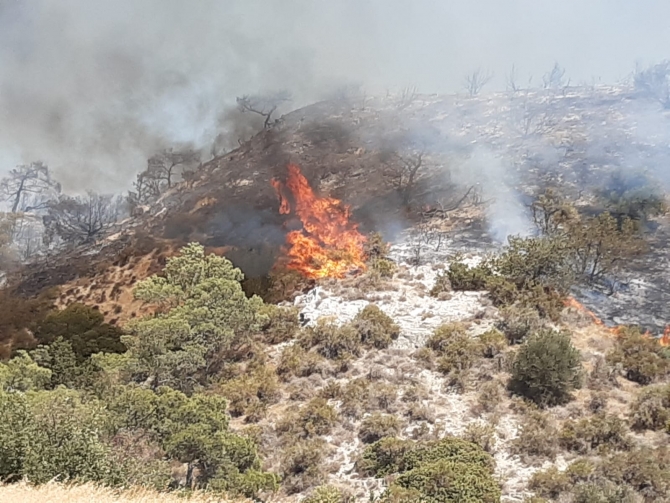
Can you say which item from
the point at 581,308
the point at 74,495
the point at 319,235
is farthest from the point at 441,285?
the point at 74,495

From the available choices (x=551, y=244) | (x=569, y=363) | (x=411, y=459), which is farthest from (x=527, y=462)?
(x=551, y=244)

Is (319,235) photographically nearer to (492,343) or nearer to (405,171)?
(405,171)

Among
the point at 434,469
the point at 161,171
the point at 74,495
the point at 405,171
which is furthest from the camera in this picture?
the point at 161,171

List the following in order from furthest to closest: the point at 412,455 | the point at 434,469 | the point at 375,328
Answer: the point at 375,328, the point at 412,455, the point at 434,469

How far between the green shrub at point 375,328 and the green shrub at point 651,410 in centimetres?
966

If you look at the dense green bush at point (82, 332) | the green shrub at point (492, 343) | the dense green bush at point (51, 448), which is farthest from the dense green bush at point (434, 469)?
the dense green bush at point (82, 332)

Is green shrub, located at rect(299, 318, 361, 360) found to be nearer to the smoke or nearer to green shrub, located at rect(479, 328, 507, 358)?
green shrub, located at rect(479, 328, 507, 358)

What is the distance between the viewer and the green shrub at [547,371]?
20.8 meters

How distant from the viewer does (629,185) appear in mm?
36750

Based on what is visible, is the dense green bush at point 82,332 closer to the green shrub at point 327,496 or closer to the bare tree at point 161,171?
the green shrub at point 327,496

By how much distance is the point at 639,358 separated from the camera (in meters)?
22.9

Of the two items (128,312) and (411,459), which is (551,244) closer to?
(411,459)

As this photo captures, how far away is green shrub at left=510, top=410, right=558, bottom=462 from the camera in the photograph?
17.9 meters

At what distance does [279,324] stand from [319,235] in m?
11.1
